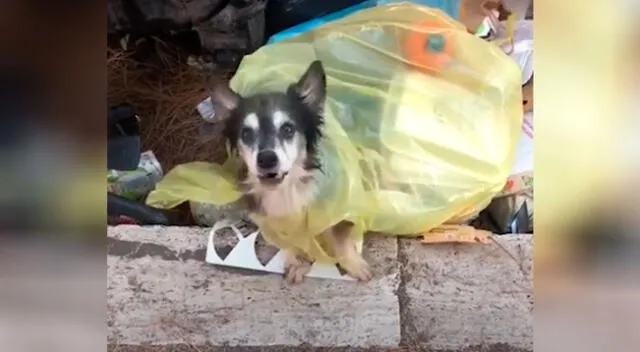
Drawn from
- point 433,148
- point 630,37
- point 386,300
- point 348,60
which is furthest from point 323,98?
point 630,37

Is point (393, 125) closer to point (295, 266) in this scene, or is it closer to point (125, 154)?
point (295, 266)

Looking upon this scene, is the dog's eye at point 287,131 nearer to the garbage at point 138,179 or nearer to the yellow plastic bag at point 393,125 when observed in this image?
the yellow plastic bag at point 393,125

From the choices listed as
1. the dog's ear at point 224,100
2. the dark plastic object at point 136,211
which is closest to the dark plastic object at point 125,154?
the dark plastic object at point 136,211

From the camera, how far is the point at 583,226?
1.18 m

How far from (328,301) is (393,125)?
0.25m

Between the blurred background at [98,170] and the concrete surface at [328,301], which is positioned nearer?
the blurred background at [98,170]

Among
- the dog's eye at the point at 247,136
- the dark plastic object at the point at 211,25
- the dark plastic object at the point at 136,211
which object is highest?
the dark plastic object at the point at 211,25

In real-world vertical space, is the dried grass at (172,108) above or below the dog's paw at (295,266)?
above

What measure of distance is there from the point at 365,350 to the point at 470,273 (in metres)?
0.18

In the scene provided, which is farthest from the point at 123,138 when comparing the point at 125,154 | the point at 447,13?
the point at 447,13

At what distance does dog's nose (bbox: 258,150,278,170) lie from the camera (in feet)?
4.09

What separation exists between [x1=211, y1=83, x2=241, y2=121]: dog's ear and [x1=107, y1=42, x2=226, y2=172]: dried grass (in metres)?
0.01

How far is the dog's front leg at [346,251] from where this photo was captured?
1.27 meters

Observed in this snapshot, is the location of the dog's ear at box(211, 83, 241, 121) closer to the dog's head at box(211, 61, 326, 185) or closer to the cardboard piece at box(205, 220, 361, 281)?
the dog's head at box(211, 61, 326, 185)
